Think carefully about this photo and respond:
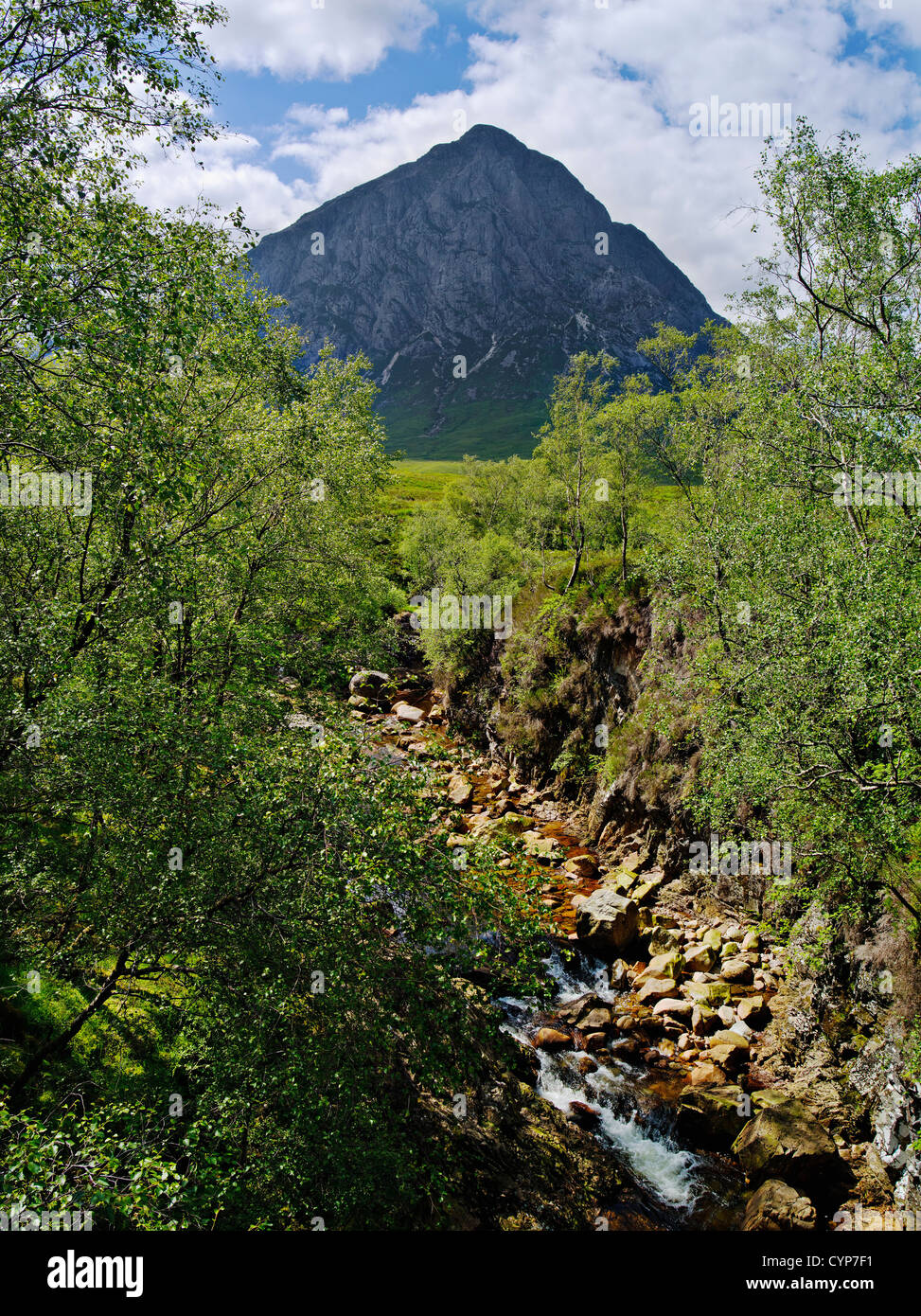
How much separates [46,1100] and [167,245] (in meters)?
14.2

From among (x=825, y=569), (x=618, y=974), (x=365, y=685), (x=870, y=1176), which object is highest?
(x=825, y=569)

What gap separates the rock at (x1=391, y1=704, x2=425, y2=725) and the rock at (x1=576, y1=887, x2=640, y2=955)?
22217mm

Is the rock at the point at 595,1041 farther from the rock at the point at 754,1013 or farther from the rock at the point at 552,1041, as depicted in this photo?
the rock at the point at 754,1013

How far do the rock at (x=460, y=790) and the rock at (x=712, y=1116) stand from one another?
19290 mm

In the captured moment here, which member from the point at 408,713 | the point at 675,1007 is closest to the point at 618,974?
the point at 675,1007

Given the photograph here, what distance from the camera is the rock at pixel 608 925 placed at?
24.1m

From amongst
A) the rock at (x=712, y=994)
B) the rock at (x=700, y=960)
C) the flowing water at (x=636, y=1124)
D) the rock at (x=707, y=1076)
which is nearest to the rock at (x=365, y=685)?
the flowing water at (x=636, y=1124)

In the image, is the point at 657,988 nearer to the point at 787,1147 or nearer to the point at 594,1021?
the point at 594,1021

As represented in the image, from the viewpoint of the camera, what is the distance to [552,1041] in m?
19.7

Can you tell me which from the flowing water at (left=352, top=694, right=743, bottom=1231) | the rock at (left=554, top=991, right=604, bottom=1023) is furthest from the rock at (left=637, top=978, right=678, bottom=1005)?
the rock at (left=554, top=991, right=604, bottom=1023)

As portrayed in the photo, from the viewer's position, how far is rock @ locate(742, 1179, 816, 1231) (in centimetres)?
1320

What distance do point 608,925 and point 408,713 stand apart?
2500 cm

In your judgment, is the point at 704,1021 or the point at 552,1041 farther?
the point at 704,1021
